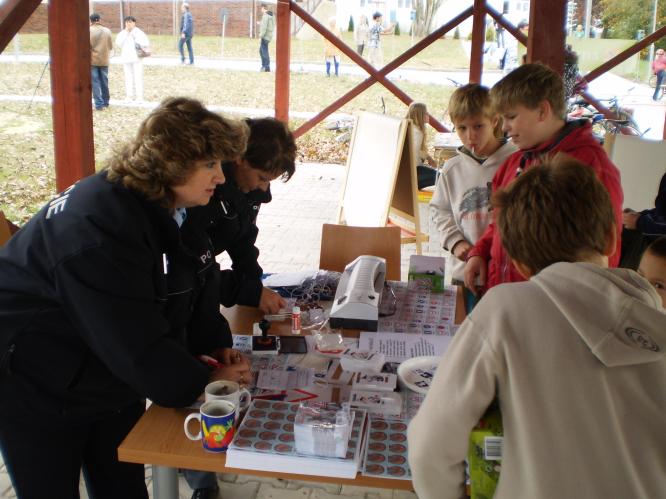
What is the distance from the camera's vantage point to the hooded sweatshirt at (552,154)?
7.91 feet

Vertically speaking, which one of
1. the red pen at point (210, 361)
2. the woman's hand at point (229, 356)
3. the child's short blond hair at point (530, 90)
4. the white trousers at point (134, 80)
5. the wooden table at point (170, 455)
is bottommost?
the wooden table at point (170, 455)

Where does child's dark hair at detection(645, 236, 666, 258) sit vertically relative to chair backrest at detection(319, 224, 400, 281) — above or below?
above

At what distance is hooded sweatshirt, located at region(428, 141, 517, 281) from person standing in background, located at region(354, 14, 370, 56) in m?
11.6

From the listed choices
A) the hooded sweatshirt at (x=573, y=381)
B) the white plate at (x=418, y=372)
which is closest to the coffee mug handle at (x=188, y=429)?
the white plate at (x=418, y=372)

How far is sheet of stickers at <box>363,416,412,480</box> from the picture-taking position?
158 cm

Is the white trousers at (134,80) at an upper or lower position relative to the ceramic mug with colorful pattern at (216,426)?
upper

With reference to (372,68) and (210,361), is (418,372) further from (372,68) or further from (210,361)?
(372,68)

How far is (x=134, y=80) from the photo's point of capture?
45.3ft

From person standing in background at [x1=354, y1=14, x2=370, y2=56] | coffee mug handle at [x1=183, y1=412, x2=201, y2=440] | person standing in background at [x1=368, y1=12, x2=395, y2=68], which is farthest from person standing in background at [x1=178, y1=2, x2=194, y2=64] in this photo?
coffee mug handle at [x1=183, y1=412, x2=201, y2=440]

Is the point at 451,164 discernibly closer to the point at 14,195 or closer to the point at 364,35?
the point at 14,195

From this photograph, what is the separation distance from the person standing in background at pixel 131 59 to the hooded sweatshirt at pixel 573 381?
12.8 m

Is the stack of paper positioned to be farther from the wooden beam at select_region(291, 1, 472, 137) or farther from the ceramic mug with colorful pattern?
the wooden beam at select_region(291, 1, 472, 137)

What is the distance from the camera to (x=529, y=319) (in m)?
1.18

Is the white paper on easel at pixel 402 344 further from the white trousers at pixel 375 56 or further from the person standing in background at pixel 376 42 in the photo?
the white trousers at pixel 375 56
